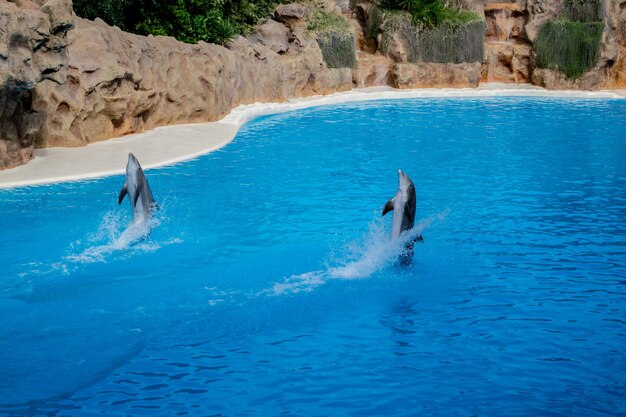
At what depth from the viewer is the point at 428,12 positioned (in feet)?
87.3

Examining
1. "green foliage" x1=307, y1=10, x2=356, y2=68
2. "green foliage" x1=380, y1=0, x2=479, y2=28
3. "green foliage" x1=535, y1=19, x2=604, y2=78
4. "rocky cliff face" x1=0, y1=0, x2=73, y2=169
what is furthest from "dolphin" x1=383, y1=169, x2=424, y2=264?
"green foliage" x1=535, y1=19, x2=604, y2=78

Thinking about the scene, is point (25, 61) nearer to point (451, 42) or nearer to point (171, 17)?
point (171, 17)

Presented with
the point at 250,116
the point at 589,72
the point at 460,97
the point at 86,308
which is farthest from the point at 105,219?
the point at 589,72

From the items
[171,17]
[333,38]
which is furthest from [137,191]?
[333,38]

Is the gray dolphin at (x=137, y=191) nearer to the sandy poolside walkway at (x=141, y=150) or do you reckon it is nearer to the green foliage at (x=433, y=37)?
the sandy poolside walkway at (x=141, y=150)

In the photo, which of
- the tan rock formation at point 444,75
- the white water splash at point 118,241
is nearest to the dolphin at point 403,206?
the white water splash at point 118,241

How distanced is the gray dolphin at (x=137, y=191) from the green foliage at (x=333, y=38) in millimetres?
15243

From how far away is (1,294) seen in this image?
7.71 meters

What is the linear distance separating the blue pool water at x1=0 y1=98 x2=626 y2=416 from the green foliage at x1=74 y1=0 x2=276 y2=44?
676 cm

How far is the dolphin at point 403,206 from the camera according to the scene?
774 centimetres

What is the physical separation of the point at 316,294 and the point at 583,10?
22409mm

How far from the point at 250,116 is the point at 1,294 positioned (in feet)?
38.2

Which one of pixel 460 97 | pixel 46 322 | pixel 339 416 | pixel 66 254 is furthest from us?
pixel 460 97

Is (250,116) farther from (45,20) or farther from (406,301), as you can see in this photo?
(406,301)
